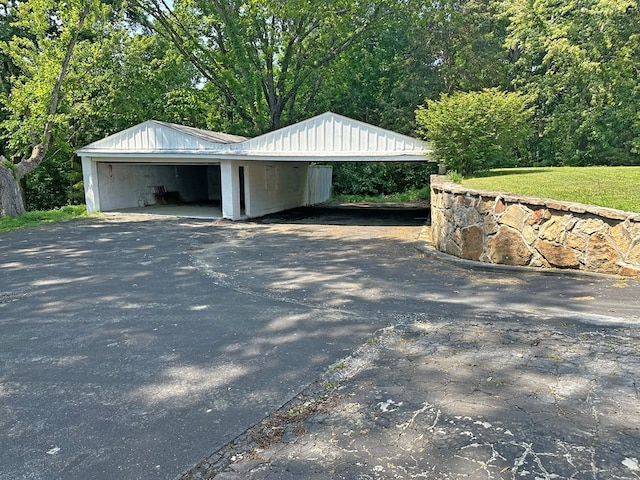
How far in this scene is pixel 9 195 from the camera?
567 inches

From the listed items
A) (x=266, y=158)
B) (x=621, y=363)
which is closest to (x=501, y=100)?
(x=266, y=158)

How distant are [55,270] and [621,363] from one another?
7.84 m

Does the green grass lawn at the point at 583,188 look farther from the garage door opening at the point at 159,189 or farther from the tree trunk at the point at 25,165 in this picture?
the tree trunk at the point at 25,165

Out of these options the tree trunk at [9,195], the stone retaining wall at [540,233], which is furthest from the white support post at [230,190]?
the stone retaining wall at [540,233]

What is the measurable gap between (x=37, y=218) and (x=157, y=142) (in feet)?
14.5

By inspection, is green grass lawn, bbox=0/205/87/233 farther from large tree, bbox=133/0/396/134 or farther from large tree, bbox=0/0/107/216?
large tree, bbox=133/0/396/134

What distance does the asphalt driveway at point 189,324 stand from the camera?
270 centimetres

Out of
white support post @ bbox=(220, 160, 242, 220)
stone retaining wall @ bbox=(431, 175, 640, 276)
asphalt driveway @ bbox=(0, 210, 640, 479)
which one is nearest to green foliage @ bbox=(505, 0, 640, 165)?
white support post @ bbox=(220, 160, 242, 220)

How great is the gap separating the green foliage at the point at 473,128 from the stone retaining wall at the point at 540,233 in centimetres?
327

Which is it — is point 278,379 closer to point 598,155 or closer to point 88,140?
point 88,140

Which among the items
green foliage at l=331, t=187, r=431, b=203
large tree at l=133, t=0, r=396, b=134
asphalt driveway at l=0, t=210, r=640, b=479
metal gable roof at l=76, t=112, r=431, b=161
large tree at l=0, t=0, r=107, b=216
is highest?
large tree at l=133, t=0, r=396, b=134

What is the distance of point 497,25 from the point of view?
24.1 meters

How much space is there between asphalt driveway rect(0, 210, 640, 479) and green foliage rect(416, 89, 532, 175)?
11.1 feet

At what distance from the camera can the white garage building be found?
44.2 feet
